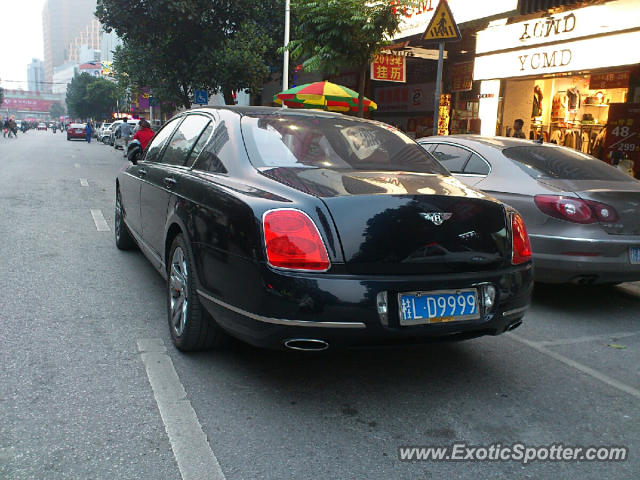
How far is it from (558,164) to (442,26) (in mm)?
2733

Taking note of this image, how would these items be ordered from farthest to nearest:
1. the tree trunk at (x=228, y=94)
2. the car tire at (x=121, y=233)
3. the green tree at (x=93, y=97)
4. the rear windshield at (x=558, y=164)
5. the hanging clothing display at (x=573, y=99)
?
the green tree at (x=93, y=97)
the tree trunk at (x=228, y=94)
the hanging clothing display at (x=573, y=99)
the car tire at (x=121, y=233)
the rear windshield at (x=558, y=164)

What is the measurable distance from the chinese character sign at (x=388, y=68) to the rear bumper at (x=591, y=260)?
9.14m

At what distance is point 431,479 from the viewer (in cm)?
240

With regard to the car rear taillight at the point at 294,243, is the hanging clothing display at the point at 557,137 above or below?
above

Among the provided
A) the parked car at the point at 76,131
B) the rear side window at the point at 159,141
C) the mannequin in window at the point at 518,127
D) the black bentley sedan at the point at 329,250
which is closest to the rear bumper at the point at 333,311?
the black bentley sedan at the point at 329,250

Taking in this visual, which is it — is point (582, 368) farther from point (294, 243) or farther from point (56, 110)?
point (56, 110)

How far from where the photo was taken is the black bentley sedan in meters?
2.81

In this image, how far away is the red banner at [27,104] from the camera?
614ft

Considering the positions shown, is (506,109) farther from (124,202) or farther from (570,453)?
(570,453)

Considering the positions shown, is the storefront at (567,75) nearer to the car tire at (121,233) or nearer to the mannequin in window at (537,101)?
the mannequin in window at (537,101)

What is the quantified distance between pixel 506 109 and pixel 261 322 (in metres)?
11.8

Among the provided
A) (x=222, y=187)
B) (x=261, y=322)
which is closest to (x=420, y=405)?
(x=261, y=322)

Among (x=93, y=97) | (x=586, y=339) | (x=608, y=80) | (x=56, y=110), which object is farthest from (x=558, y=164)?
(x=56, y=110)

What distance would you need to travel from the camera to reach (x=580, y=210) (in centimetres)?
475
